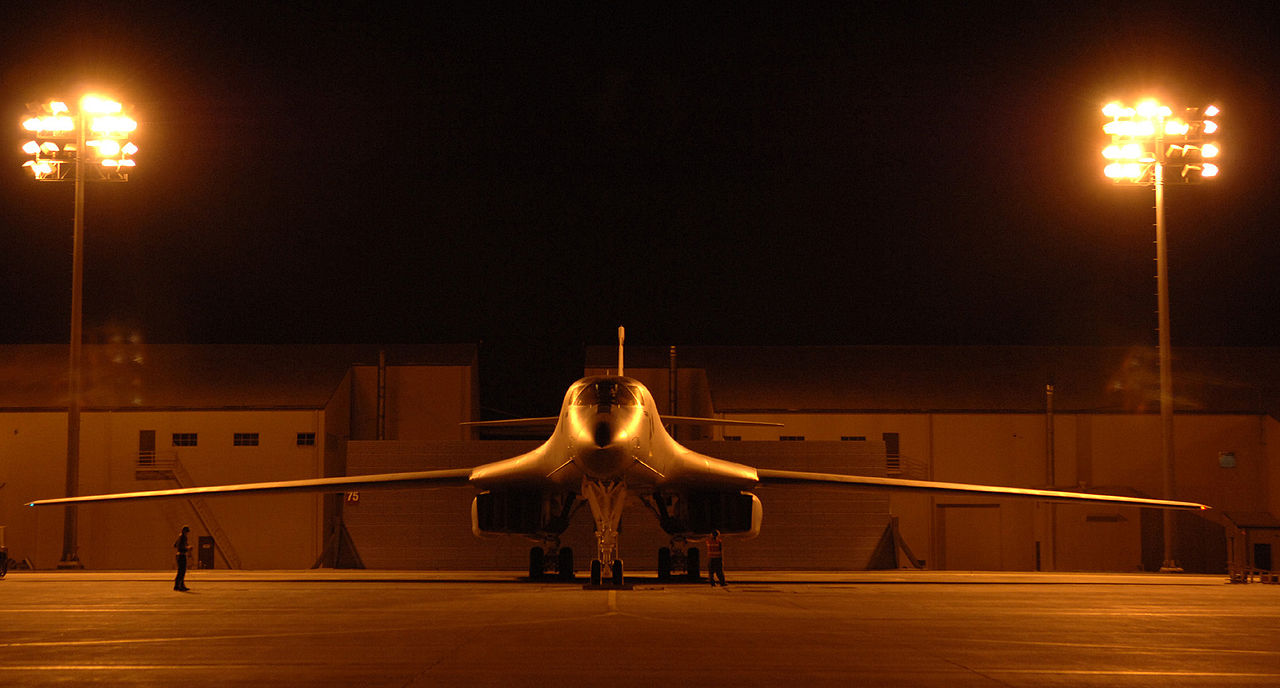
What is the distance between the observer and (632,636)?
1117 cm

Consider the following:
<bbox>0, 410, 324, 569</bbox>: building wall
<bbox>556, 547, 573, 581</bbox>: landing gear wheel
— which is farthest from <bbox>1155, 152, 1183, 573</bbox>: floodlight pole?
<bbox>0, 410, 324, 569</bbox>: building wall

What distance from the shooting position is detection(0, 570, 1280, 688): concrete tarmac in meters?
8.59

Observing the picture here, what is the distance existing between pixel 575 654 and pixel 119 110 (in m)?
22.0

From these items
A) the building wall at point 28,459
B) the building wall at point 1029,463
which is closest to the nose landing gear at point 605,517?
the building wall at point 1029,463

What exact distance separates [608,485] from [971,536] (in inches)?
775

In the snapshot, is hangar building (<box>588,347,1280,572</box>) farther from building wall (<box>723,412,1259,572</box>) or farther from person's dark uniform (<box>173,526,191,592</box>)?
person's dark uniform (<box>173,526,191,592</box>)

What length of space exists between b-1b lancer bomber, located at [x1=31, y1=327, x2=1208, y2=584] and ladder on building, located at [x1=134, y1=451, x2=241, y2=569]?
582 inches

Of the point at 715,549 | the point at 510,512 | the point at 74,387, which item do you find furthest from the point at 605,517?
the point at 74,387

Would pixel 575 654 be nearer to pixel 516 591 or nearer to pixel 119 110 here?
pixel 516 591

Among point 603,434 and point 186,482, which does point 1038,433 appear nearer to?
point 603,434

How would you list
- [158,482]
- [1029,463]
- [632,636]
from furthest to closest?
[1029,463] → [158,482] → [632,636]

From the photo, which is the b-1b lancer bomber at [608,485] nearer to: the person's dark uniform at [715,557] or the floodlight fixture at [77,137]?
the person's dark uniform at [715,557]

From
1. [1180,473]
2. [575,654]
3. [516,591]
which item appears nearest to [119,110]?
[516,591]

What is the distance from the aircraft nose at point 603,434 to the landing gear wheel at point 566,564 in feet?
16.1
